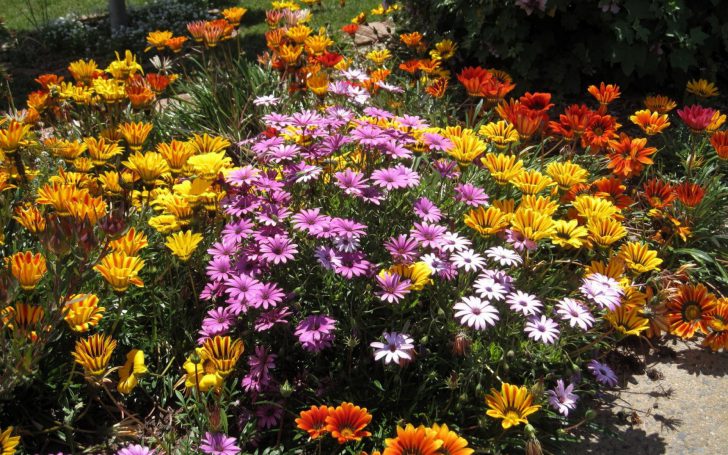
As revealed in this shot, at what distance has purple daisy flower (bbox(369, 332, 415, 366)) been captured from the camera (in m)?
2.08

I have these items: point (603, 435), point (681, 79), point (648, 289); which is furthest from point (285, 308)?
point (681, 79)

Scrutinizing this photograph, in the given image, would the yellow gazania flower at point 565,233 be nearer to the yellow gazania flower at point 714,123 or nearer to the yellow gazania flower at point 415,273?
the yellow gazania flower at point 415,273

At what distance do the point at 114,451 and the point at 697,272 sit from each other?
258 cm

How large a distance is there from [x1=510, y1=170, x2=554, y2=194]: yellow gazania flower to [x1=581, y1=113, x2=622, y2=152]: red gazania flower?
2.21 feet

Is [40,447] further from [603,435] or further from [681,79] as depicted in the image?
[681,79]

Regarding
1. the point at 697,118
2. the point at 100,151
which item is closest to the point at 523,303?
the point at 697,118

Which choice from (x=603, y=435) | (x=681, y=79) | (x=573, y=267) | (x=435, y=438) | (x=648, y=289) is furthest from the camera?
(x=681, y=79)

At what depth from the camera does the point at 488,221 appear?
236cm

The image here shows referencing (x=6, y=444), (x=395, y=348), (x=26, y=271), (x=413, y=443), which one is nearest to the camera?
(x=413, y=443)

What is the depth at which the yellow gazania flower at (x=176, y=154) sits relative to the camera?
257 cm

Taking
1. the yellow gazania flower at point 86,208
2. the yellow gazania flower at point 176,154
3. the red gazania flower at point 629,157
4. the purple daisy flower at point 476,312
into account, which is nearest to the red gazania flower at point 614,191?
the red gazania flower at point 629,157

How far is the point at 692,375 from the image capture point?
2783 mm

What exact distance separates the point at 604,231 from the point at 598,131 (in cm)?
94

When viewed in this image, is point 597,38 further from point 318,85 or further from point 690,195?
point 318,85
